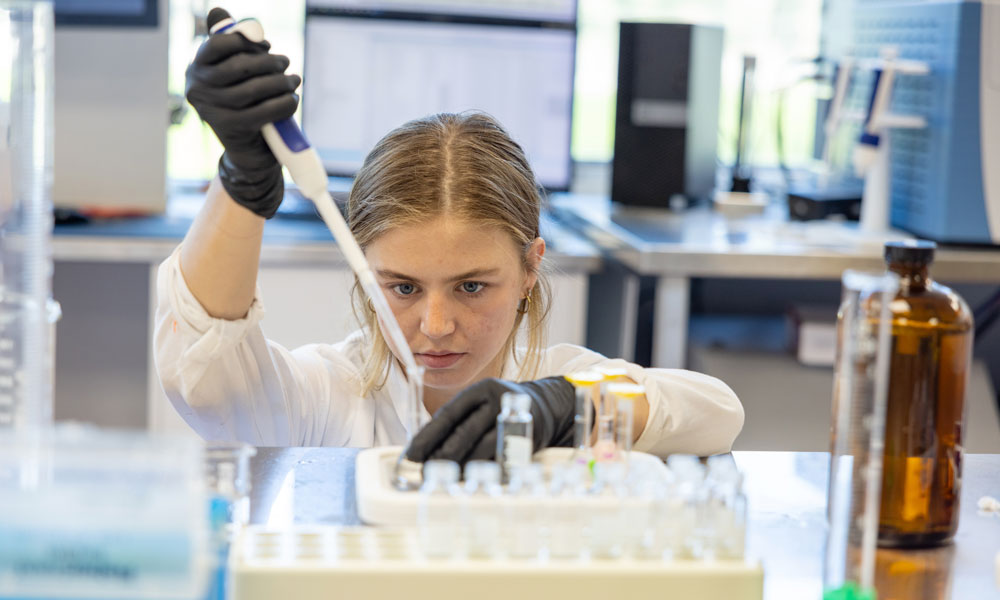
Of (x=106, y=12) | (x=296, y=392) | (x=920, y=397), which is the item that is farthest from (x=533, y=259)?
(x=106, y=12)

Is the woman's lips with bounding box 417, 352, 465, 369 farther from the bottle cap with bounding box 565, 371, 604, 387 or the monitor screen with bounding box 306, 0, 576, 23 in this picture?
the monitor screen with bounding box 306, 0, 576, 23

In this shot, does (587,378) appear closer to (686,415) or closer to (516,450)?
(516,450)

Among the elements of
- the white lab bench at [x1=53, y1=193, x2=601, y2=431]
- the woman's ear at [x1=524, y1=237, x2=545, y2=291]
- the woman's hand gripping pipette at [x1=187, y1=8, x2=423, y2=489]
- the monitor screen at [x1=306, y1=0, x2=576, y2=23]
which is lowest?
the white lab bench at [x1=53, y1=193, x2=601, y2=431]

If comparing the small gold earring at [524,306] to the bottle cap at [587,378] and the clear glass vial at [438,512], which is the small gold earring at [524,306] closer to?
the bottle cap at [587,378]

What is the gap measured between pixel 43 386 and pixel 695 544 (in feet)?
1.47

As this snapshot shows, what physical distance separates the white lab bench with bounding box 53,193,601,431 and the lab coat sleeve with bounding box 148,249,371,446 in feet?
1.45

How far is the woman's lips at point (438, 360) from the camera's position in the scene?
128 cm

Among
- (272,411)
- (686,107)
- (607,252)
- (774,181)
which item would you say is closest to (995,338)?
(774,181)

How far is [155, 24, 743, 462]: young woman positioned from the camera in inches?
34.0

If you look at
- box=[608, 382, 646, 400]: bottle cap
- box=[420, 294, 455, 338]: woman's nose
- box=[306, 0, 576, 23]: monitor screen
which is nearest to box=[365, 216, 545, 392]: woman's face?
box=[420, 294, 455, 338]: woman's nose

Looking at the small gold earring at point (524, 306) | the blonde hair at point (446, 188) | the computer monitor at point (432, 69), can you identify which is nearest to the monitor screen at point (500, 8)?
the computer monitor at point (432, 69)

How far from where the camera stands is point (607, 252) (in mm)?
2201

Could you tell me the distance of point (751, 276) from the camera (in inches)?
81.9

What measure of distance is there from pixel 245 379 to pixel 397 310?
0.67 feet
